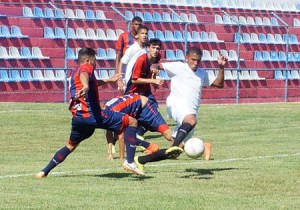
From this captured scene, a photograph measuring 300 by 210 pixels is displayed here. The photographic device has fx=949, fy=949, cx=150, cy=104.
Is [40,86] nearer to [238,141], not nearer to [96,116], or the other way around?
[238,141]

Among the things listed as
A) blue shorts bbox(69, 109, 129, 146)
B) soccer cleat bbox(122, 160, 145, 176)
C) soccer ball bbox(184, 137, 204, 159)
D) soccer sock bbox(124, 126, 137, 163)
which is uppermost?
blue shorts bbox(69, 109, 129, 146)

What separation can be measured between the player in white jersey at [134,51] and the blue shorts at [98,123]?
105 inches

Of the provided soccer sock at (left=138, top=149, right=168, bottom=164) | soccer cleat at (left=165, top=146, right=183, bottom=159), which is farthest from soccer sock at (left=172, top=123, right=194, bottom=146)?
soccer cleat at (left=165, top=146, right=183, bottom=159)

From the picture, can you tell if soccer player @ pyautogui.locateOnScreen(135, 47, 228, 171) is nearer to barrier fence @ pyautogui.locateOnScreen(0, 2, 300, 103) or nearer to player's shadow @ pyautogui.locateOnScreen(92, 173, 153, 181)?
player's shadow @ pyautogui.locateOnScreen(92, 173, 153, 181)

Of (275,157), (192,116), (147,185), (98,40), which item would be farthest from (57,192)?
(98,40)

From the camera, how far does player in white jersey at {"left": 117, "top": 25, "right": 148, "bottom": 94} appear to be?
555 inches

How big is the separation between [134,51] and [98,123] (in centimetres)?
403

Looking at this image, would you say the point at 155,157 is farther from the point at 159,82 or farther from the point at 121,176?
the point at 159,82

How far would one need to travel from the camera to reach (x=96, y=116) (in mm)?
11000

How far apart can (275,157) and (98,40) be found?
1507 cm

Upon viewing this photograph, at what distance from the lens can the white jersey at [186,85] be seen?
12438 mm

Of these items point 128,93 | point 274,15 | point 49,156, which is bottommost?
point 49,156

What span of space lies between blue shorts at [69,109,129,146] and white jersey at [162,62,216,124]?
1345 millimetres

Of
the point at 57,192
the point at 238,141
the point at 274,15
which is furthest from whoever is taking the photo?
the point at 274,15
